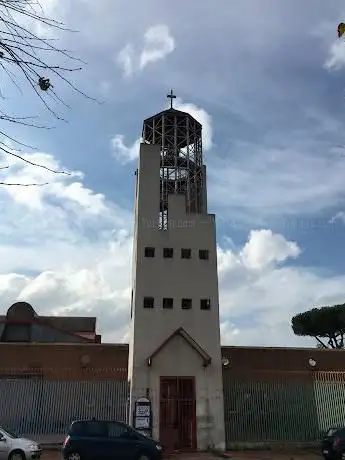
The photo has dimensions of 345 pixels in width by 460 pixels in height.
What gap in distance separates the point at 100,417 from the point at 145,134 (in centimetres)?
1591

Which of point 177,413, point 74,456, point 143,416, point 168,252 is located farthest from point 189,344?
point 74,456

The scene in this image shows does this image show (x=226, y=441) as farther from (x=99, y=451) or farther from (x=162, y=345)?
(x=99, y=451)

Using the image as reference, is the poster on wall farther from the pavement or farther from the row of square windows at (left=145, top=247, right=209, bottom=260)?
the row of square windows at (left=145, top=247, right=209, bottom=260)

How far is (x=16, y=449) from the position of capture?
1675 cm

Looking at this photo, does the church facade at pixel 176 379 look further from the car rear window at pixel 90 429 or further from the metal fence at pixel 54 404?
the car rear window at pixel 90 429

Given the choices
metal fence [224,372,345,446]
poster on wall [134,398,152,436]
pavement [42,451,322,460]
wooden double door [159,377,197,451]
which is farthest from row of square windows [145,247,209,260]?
pavement [42,451,322,460]

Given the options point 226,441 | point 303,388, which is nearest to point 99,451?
point 226,441

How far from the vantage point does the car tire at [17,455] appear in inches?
658

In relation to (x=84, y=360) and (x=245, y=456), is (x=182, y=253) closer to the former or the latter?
(x=245, y=456)

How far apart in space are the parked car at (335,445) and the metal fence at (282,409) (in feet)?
12.6

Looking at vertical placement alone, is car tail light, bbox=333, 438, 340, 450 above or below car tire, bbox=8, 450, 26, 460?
above

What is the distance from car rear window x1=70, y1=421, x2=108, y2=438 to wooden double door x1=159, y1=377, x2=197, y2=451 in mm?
5207

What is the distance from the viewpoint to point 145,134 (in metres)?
29.8

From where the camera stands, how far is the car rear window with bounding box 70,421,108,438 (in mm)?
17094
